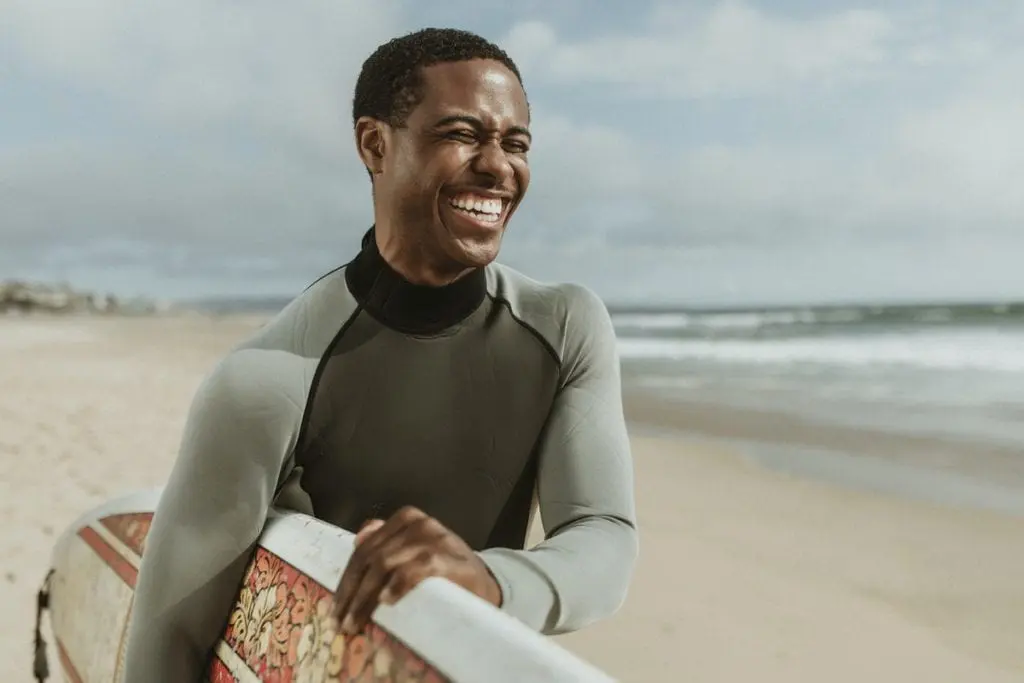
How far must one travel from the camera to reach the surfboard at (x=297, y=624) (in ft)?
3.32

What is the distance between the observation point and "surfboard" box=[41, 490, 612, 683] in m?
1.01

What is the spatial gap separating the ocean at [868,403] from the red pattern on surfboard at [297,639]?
5.27 meters

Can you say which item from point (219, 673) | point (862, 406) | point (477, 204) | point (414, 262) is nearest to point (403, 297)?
point (414, 262)

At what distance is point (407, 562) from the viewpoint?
3.68ft

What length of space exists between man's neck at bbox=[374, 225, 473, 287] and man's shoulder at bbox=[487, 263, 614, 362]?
0.39 ft

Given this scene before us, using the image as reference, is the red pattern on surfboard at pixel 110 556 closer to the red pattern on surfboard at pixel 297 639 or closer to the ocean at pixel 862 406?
the red pattern on surfboard at pixel 297 639

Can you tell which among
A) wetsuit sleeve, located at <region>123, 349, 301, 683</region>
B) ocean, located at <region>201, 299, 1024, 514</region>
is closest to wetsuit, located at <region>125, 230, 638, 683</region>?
wetsuit sleeve, located at <region>123, 349, 301, 683</region>

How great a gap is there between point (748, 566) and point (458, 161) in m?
3.66

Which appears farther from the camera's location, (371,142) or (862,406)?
(862,406)

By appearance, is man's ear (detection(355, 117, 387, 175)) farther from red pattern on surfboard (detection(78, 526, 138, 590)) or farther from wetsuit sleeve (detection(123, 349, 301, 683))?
red pattern on surfboard (detection(78, 526, 138, 590))

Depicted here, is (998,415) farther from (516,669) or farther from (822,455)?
(516,669)

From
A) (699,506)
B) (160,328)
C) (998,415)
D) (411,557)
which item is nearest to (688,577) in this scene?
(699,506)

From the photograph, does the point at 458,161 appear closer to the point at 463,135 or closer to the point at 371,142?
the point at 463,135

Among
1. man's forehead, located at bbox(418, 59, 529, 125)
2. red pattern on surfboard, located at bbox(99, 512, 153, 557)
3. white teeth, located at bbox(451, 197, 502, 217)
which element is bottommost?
red pattern on surfboard, located at bbox(99, 512, 153, 557)
